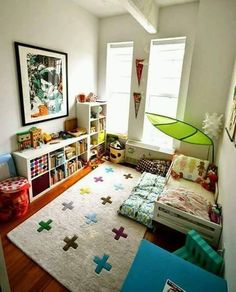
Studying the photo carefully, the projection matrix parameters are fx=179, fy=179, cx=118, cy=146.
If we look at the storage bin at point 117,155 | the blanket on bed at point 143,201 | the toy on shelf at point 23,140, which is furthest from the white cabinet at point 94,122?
the blanket on bed at point 143,201

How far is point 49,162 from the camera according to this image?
2.61 meters

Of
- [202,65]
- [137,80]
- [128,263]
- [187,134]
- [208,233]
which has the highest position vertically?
[202,65]

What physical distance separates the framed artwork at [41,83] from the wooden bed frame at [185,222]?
6.84ft

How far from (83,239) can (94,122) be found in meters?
2.25

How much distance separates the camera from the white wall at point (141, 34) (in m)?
2.76

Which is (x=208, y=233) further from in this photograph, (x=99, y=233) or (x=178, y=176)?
(x=99, y=233)

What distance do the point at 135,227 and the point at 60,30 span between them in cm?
300

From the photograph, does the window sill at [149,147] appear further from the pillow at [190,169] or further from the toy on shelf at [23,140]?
the toy on shelf at [23,140]

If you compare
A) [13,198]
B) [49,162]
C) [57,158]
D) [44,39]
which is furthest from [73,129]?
[13,198]

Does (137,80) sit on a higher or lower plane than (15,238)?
higher

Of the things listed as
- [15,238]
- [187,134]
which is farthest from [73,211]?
[187,134]

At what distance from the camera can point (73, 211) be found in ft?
7.63

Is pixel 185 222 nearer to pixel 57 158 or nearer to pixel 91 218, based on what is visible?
pixel 91 218

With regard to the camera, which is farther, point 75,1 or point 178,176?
point 75,1
